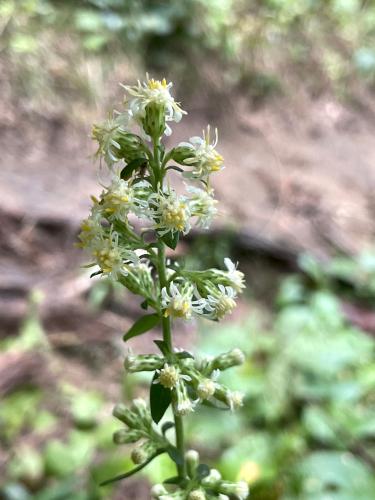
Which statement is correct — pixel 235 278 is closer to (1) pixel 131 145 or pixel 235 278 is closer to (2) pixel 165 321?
(2) pixel 165 321

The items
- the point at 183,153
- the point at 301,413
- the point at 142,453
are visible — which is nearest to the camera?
the point at 183,153

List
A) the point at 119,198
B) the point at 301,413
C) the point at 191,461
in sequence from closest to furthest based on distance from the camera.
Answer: the point at 119,198 < the point at 191,461 < the point at 301,413

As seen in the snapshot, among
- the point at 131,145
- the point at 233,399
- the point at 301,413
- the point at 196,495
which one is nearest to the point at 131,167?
the point at 131,145

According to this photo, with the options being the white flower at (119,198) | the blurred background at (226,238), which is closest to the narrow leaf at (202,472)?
the white flower at (119,198)

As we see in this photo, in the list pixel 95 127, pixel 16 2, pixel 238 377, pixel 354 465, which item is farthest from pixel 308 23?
pixel 95 127

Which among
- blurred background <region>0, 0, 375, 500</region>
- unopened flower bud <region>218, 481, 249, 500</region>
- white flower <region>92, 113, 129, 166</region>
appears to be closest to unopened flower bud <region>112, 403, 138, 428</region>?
unopened flower bud <region>218, 481, 249, 500</region>

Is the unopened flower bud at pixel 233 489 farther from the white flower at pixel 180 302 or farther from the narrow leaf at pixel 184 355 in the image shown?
the white flower at pixel 180 302
